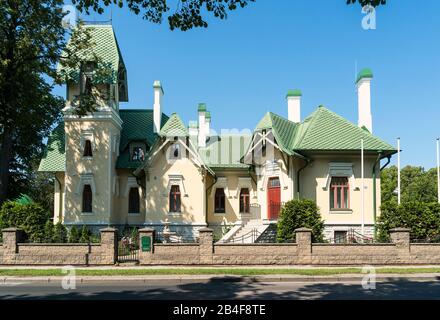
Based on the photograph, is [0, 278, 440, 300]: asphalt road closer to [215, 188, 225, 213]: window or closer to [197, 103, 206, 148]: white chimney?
[215, 188, 225, 213]: window

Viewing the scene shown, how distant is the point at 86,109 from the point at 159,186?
6.74 metres

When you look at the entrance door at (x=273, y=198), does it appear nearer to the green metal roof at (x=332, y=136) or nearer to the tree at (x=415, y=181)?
the green metal roof at (x=332, y=136)

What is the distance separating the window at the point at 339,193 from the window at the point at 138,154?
12.6 meters

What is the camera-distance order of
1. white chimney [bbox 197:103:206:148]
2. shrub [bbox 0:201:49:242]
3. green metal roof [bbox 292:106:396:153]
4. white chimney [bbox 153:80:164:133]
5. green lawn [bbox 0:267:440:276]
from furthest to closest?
white chimney [bbox 197:103:206:148] → white chimney [bbox 153:80:164:133] → green metal roof [bbox 292:106:396:153] → shrub [bbox 0:201:49:242] → green lawn [bbox 0:267:440:276]

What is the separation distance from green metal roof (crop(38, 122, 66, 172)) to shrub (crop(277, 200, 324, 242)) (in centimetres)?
1528

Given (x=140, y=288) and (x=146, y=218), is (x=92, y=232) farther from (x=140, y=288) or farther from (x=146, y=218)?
(x=140, y=288)

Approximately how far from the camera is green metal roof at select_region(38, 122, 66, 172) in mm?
28177

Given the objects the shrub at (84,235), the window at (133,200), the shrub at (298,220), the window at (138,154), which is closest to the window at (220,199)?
the window at (133,200)

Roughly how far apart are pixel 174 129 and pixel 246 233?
823 cm

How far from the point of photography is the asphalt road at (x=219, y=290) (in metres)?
11.2

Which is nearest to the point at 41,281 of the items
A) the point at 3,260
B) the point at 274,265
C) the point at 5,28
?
the point at 3,260

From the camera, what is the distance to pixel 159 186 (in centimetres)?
2706

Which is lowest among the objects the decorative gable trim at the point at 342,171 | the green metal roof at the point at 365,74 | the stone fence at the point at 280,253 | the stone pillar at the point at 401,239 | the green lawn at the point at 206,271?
the green lawn at the point at 206,271

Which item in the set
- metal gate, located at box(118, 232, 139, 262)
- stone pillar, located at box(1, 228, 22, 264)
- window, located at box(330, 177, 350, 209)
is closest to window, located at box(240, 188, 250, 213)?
window, located at box(330, 177, 350, 209)
